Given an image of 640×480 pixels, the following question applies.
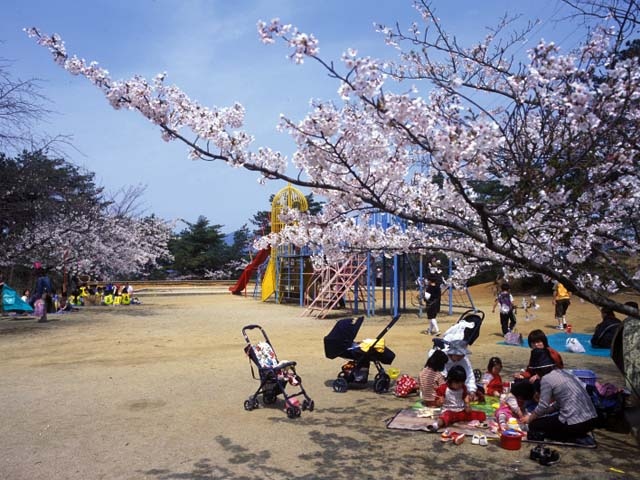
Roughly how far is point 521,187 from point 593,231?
1.76 metres

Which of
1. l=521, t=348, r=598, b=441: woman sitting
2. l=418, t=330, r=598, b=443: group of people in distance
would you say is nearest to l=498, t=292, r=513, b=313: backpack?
l=418, t=330, r=598, b=443: group of people in distance

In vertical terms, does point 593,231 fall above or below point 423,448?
above

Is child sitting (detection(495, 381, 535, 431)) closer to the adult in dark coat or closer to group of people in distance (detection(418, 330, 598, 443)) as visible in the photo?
group of people in distance (detection(418, 330, 598, 443))

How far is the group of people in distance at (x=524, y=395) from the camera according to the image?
4734mm

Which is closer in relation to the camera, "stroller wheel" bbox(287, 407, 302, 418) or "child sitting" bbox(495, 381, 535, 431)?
"child sitting" bbox(495, 381, 535, 431)

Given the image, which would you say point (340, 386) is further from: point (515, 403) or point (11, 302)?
point (11, 302)

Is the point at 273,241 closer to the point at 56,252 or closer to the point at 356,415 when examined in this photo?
the point at 356,415

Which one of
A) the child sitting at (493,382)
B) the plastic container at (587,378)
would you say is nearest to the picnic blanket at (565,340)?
the child sitting at (493,382)

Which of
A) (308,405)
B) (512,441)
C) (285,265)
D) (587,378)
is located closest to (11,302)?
(285,265)

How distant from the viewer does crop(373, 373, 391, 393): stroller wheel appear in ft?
22.2

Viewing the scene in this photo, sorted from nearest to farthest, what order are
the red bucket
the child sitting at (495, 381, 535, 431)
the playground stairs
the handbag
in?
1. the red bucket
2. the child sitting at (495, 381, 535, 431)
3. the handbag
4. the playground stairs

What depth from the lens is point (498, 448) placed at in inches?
185

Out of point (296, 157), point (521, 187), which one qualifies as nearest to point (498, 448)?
point (521, 187)

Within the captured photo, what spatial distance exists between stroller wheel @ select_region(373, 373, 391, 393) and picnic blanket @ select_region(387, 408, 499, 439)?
980mm
